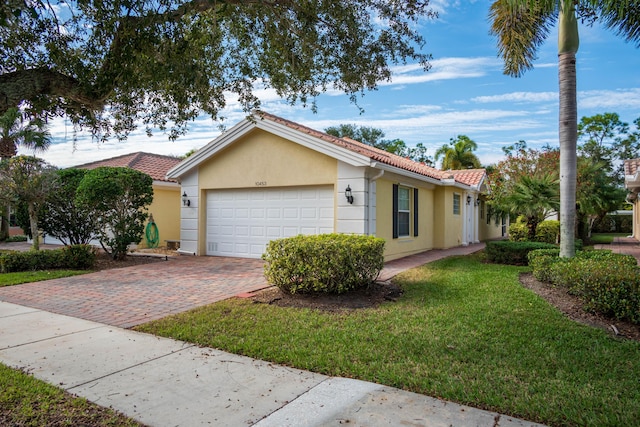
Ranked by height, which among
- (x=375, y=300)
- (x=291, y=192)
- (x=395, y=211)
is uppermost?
(x=291, y=192)

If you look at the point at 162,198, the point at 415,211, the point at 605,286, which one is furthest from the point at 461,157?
the point at 605,286

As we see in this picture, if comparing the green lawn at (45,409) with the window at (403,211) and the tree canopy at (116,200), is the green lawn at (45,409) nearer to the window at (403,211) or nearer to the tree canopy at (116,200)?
the tree canopy at (116,200)

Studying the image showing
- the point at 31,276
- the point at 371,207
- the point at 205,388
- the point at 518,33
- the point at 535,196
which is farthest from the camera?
the point at 535,196

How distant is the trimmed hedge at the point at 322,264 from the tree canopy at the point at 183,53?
102 inches

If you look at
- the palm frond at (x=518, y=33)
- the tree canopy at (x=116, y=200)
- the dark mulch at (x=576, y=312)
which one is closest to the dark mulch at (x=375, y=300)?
the dark mulch at (x=576, y=312)

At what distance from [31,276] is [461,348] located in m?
10.1

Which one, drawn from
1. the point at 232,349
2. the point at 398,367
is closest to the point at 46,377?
the point at 232,349

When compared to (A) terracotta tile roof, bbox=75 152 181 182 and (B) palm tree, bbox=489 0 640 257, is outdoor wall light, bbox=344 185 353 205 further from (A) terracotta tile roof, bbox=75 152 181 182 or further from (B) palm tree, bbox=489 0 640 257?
(A) terracotta tile roof, bbox=75 152 181 182

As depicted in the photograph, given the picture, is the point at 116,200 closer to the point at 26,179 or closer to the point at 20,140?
the point at 26,179

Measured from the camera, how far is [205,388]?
12.9ft

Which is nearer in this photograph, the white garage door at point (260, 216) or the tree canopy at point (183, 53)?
the tree canopy at point (183, 53)

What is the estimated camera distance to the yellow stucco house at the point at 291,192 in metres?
11.6

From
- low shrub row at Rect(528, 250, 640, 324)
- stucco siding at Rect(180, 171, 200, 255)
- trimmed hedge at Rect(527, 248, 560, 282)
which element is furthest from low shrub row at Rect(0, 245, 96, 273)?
low shrub row at Rect(528, 250, 640, 324)

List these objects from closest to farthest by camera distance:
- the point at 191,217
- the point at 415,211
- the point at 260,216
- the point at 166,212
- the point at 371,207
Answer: the point at 371,207, the point at 260,216, the point at 415,211, the point at 191,217, the point at 166,212
